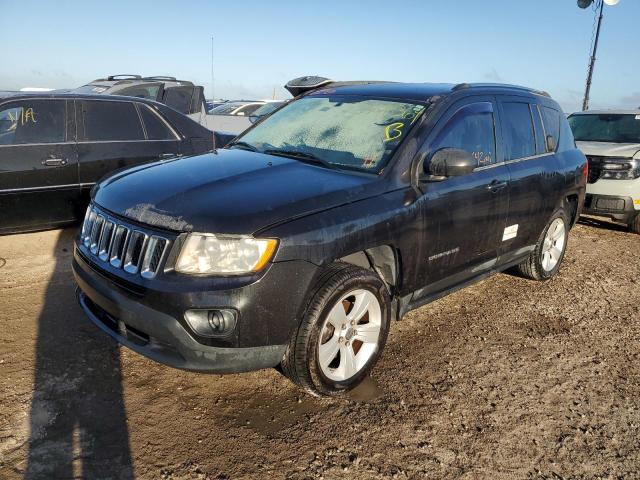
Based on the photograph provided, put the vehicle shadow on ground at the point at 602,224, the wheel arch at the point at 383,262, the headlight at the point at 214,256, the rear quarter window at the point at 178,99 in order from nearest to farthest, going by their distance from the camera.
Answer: the headlight at the point at 214,256, the wheel arch at the point at 383,262, the vehicle shadow on ground at the point at 602,224, the rear quarter window at the point at 178,99

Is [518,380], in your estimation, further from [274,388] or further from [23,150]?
[23,150]

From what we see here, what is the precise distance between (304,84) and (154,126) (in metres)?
2.13

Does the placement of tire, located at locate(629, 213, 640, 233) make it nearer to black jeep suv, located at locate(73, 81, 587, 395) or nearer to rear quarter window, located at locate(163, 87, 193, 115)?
black jeep suv, located at locate(73, 81, 587, 395)

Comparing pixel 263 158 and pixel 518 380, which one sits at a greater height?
pixel 263 158

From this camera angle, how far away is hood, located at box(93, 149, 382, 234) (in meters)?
2.58

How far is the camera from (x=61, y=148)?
5.13 meters

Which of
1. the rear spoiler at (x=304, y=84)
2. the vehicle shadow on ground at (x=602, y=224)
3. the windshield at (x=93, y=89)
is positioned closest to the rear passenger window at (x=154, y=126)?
the rear spoiler at (x=304, y=84)

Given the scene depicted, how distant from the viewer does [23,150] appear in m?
4.94

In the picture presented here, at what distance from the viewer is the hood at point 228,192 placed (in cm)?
258

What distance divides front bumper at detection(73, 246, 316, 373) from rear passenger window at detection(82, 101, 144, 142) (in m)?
3.22

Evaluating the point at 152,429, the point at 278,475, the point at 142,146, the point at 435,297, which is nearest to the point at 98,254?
the point at 152,429

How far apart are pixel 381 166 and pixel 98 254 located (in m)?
1.73

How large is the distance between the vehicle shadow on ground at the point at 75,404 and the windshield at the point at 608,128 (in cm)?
762

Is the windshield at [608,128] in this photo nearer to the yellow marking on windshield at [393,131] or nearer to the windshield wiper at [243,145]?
the yellow marking on windshield at [393,131]
